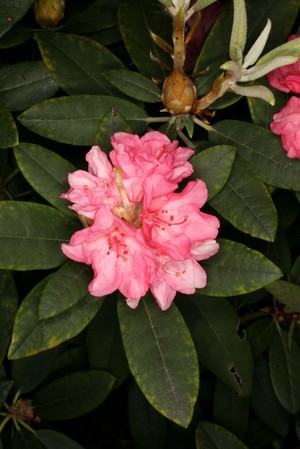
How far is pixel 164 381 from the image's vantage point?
4.14 ft

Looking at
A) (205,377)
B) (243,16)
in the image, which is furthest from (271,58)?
(205,377)

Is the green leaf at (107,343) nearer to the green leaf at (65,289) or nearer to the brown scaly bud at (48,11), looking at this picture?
the green leaf at (65,289)

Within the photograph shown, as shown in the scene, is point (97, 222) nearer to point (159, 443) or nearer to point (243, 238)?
point (243, 238)

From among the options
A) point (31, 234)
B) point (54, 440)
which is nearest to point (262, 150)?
point (31, 234)

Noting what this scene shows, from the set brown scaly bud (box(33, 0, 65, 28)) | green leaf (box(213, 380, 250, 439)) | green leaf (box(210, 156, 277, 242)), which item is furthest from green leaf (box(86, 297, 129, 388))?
brown scaly bud (box(33, 0, 65, 28))

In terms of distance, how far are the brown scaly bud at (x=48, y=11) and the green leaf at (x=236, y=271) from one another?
678mm

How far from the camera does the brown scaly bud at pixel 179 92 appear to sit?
1.27 metres

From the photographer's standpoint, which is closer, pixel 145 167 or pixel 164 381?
pixel 145 167

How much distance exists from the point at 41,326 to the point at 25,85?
60cm

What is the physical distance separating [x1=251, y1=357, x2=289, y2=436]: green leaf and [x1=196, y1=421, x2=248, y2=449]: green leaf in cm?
21

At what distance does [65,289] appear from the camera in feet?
4.03

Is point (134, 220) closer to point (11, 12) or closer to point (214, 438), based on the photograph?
point (11, 12)

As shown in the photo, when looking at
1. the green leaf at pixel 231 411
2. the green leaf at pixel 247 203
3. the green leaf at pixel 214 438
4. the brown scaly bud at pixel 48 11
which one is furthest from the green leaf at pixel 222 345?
the brown scaly bud at pixel 48 11

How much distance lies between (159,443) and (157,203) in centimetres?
98
